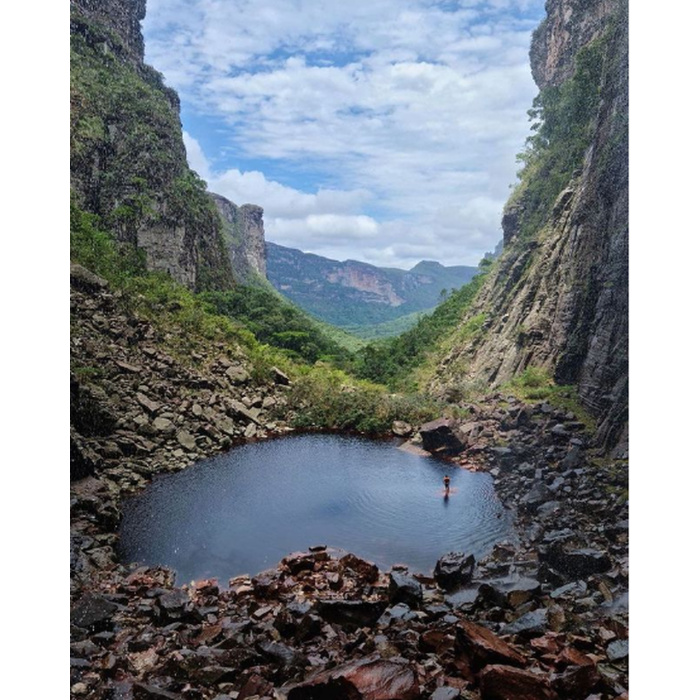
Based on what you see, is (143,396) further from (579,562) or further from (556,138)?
(556,138)

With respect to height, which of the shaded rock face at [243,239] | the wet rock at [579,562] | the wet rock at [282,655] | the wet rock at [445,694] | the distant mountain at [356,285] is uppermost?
the shaded rock face at [243,239]

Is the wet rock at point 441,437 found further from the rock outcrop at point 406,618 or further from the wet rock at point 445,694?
the wet rock at point 445,694

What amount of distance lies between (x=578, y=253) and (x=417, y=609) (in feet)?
9.52

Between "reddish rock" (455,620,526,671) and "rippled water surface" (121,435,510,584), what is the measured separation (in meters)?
0.62

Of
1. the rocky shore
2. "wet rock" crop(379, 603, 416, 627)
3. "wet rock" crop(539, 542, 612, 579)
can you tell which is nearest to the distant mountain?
the rocky shore

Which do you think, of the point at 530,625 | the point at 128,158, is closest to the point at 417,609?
the point at 530,625

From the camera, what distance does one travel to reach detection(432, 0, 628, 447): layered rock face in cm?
418

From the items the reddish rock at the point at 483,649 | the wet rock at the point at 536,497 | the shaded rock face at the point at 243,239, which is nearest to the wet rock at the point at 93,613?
the reddish rock at the point at 483,649

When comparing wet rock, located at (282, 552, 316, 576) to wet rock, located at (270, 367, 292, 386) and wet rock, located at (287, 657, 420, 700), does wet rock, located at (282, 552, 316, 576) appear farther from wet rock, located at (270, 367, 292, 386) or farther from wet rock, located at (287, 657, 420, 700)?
wet rock, located at (270, 367, 292, 386)

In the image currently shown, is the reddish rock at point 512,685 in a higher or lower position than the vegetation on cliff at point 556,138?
lower

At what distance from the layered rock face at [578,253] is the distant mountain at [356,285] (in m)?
0.64

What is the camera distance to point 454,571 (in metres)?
3.82

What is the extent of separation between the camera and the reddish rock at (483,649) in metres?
3.21

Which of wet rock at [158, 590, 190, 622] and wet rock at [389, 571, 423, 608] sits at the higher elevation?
wet rock at [389, 571, 423, 608]
